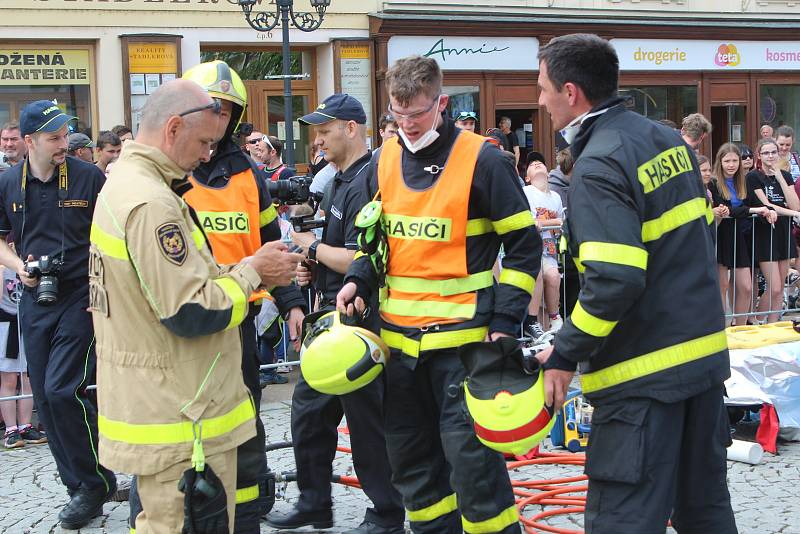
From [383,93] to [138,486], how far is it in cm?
1454

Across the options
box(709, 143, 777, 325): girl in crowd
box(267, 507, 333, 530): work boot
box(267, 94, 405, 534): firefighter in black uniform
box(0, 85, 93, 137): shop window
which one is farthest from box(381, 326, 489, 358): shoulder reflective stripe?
box(0, 85, 93, 137): shop window

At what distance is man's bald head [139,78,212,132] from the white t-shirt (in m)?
6.45

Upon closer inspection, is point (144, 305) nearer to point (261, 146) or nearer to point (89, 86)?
point (261, 146)

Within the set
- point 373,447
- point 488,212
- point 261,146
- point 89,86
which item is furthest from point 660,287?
point 89,86

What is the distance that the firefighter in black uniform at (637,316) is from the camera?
3.38 metres

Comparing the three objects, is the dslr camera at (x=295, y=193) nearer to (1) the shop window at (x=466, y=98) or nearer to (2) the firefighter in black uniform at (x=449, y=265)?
(2) the firefighter in black uniform at (x=449, y=265)

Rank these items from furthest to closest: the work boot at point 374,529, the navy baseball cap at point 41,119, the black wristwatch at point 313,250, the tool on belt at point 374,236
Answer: the navy baseball cap at point 41,119 → the black wristwatch at point 313,250 → the work boot at point 374,529 → the tool on belt at point 374,236

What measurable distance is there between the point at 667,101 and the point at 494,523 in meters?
18.1

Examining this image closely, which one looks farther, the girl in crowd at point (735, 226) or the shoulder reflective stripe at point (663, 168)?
the girl in crowd at point (735, 226)

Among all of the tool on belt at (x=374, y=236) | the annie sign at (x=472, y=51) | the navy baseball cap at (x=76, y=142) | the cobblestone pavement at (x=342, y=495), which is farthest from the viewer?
the annie sign at (x=472, y=51)

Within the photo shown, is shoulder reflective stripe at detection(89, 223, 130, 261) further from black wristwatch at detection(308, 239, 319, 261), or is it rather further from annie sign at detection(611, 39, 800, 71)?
annie sign at detection(611, 39, 800, 71)

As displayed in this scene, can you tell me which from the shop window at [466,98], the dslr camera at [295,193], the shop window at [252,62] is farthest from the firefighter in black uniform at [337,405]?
the shop window at [466,98]

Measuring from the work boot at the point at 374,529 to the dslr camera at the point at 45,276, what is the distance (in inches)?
77.6

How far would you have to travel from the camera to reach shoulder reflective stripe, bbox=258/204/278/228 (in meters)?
5.00
